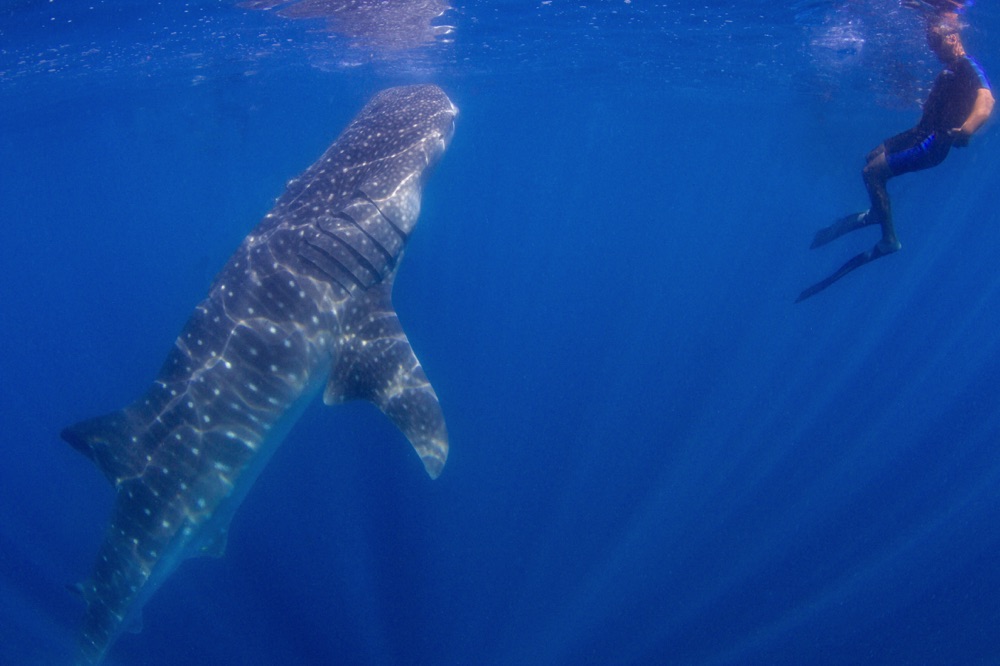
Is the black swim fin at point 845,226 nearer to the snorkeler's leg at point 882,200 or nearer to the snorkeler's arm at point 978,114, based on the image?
the snorkeler's leg at point 882,200

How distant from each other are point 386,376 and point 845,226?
7406mm

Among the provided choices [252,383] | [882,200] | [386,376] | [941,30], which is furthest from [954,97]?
[252,383]

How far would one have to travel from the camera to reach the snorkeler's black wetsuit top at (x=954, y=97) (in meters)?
7.66

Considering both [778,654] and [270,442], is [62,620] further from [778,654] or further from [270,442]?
[778,654]

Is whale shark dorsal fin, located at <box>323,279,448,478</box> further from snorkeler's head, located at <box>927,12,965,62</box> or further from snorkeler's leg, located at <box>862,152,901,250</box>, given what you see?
snorkeler's head, located at <box>927,12,965,62</box>

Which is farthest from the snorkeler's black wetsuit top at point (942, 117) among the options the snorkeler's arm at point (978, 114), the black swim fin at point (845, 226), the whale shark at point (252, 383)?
the whale shark at point (252, 383)

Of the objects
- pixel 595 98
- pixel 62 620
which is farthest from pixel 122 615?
pixel 595 98

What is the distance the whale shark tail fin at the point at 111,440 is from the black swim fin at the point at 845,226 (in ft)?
30.3

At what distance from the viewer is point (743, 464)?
15875mm

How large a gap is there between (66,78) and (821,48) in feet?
74.4

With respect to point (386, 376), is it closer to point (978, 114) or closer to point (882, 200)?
point (882, 200)

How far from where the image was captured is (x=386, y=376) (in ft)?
20.0

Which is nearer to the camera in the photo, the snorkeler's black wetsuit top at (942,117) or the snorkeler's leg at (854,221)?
the snorkeler's black wetsuit top at (942,117)

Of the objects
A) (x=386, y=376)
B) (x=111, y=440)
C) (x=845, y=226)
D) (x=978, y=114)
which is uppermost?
(x=978, y=114)
